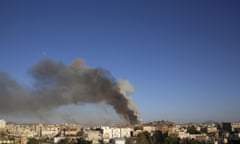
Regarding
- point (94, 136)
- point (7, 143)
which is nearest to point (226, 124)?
point (94, 136)

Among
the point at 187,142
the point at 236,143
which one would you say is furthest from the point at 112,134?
the point at 236,143

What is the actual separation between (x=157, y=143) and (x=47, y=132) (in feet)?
109

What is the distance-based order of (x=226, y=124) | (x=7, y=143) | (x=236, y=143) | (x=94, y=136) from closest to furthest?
(x=236, y=143) → (x=7, y=143) → (x=94, y=136) → (x=226, y=124)

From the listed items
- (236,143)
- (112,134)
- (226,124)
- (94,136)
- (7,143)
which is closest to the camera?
(236,143)

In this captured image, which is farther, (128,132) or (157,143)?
(128,132)

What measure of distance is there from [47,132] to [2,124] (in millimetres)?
9864

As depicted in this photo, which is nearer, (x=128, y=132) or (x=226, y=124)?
(x=128, y=132)

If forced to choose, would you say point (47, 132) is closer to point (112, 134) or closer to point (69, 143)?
point (112, 134)

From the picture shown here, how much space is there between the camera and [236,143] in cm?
3419

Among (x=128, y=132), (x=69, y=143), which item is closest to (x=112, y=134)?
(x=128, y=132)

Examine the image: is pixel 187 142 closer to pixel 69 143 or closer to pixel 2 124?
pixel 69 143

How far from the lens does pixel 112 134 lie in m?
53.4

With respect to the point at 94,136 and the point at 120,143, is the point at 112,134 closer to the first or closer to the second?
the point at 94,136

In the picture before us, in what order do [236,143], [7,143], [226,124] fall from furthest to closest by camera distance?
[226,124], [7,143], [236,143]
